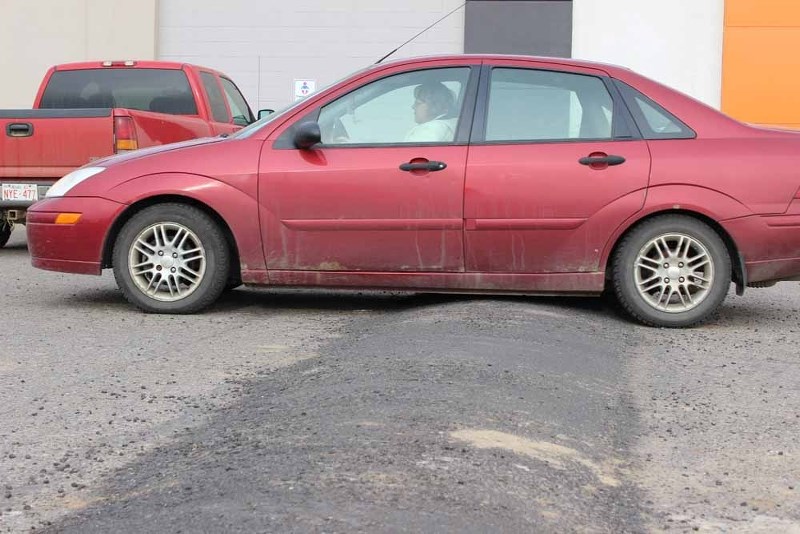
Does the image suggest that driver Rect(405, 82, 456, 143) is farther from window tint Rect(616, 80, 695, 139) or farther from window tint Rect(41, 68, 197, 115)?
window tint Rect(41, 68, 197, 115)

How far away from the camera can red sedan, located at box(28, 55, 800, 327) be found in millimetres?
7355

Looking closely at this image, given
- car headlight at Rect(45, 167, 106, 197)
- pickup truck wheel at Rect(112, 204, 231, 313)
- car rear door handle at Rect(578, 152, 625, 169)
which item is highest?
car rear door handle at Rect(578, 152, 625, 169)

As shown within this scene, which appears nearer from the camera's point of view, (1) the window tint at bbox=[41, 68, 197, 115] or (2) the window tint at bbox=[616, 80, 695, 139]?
(2) the window tint at bbox=[616, 80, 695, 139]

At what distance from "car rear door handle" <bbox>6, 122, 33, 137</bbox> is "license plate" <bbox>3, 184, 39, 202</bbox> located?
48cm

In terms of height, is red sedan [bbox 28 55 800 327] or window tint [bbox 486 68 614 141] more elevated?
window tint [bbox 486 68 614 141]

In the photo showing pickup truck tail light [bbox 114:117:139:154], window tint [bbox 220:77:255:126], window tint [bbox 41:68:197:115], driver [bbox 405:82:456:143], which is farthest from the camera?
window tint [bbox 220:77:255:126]

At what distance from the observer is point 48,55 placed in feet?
76.4

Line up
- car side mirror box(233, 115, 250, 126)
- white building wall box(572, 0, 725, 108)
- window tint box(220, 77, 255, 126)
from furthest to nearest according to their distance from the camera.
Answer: white building wall box(572, 0, 725, 108) → window tint box(220, 77, 255, 126) → car side mirror box(233, 115, 250, 126)

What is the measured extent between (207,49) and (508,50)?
5.76 meters

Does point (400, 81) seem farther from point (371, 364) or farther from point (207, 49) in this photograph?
point (207, 49)

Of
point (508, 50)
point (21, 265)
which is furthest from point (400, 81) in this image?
point (508, 50)

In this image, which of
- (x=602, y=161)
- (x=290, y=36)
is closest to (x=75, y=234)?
(x=602, y=161)

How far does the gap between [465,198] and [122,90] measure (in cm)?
637

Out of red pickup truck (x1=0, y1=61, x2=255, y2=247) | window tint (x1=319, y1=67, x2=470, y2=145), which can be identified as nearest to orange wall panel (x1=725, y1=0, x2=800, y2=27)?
red pickup truck (x1=0, y1=61, x2=255, y2=247)
